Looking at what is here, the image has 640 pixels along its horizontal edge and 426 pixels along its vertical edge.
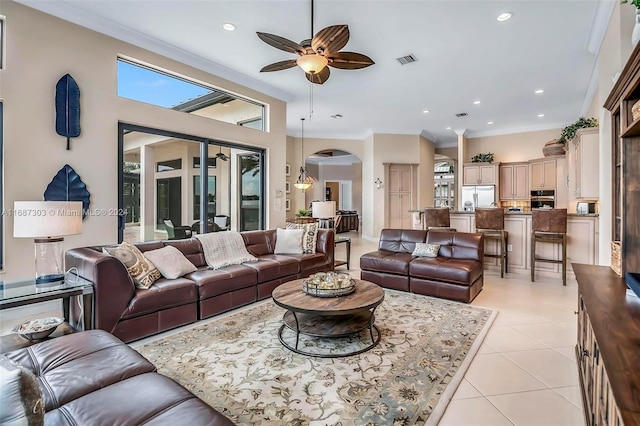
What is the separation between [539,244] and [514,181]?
3.96m

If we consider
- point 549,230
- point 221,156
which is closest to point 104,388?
point 221,156

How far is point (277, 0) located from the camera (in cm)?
332

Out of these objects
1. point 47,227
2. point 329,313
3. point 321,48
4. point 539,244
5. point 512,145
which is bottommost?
point 329,313

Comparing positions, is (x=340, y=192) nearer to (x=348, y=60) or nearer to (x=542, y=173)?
(x=542, y=173)

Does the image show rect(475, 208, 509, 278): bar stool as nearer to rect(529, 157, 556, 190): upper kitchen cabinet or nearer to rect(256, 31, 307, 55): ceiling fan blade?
rect(529, 157, 556, 190): upper kitchen cabinet

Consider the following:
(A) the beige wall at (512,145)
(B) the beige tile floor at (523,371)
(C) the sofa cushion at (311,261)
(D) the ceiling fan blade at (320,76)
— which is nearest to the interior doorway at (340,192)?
(A) the beige wall at (512,145)

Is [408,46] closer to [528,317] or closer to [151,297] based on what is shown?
[528,317]

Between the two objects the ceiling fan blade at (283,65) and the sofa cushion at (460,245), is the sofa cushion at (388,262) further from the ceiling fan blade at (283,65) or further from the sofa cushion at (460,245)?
the ceiling fan blade at (283,65)

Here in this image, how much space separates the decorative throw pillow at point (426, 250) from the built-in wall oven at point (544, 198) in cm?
530

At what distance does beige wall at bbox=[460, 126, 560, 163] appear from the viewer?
862 cm

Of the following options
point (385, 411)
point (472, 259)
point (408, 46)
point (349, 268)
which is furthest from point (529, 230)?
point (385, 411)

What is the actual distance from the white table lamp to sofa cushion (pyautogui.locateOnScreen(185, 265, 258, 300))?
118 cm

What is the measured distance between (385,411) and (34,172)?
13.1 feet

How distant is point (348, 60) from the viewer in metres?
3.11
